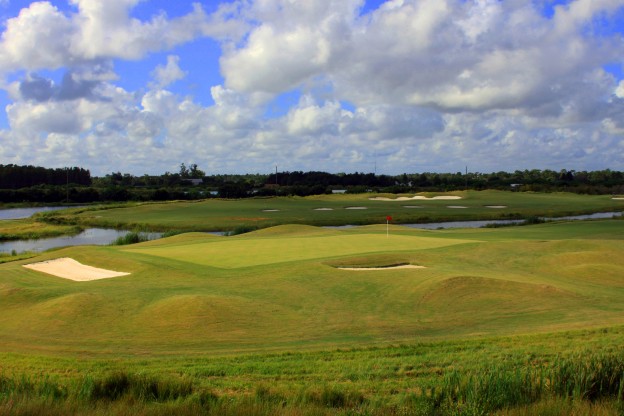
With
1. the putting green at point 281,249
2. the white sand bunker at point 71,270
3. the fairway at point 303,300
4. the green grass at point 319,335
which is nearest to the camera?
the green grass at point 319,335

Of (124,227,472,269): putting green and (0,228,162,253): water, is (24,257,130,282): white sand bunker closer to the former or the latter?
(124,227,472,269): putting green

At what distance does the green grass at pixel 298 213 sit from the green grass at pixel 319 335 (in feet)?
105

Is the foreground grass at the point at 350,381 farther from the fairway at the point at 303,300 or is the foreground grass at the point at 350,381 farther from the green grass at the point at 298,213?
the green grass at the point at 298,213

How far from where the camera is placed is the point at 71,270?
75.8ft

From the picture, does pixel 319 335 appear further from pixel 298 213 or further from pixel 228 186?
pixel 228 186

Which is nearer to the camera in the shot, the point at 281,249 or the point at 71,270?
the point at 71,270

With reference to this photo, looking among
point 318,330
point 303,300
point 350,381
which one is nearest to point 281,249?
point 303,300

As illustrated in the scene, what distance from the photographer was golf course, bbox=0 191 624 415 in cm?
633

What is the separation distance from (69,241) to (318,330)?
42.5 m

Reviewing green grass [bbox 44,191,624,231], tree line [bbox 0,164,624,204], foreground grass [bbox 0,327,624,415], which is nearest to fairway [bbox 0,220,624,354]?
foreground grass [bbox 0,327,624,415]

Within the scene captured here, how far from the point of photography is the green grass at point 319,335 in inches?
249

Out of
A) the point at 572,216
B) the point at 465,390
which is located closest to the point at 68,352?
the point at 465,390

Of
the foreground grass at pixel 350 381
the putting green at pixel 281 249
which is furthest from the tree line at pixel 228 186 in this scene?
the foreground grass at pixel 350 381

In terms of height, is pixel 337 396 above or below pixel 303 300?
above
